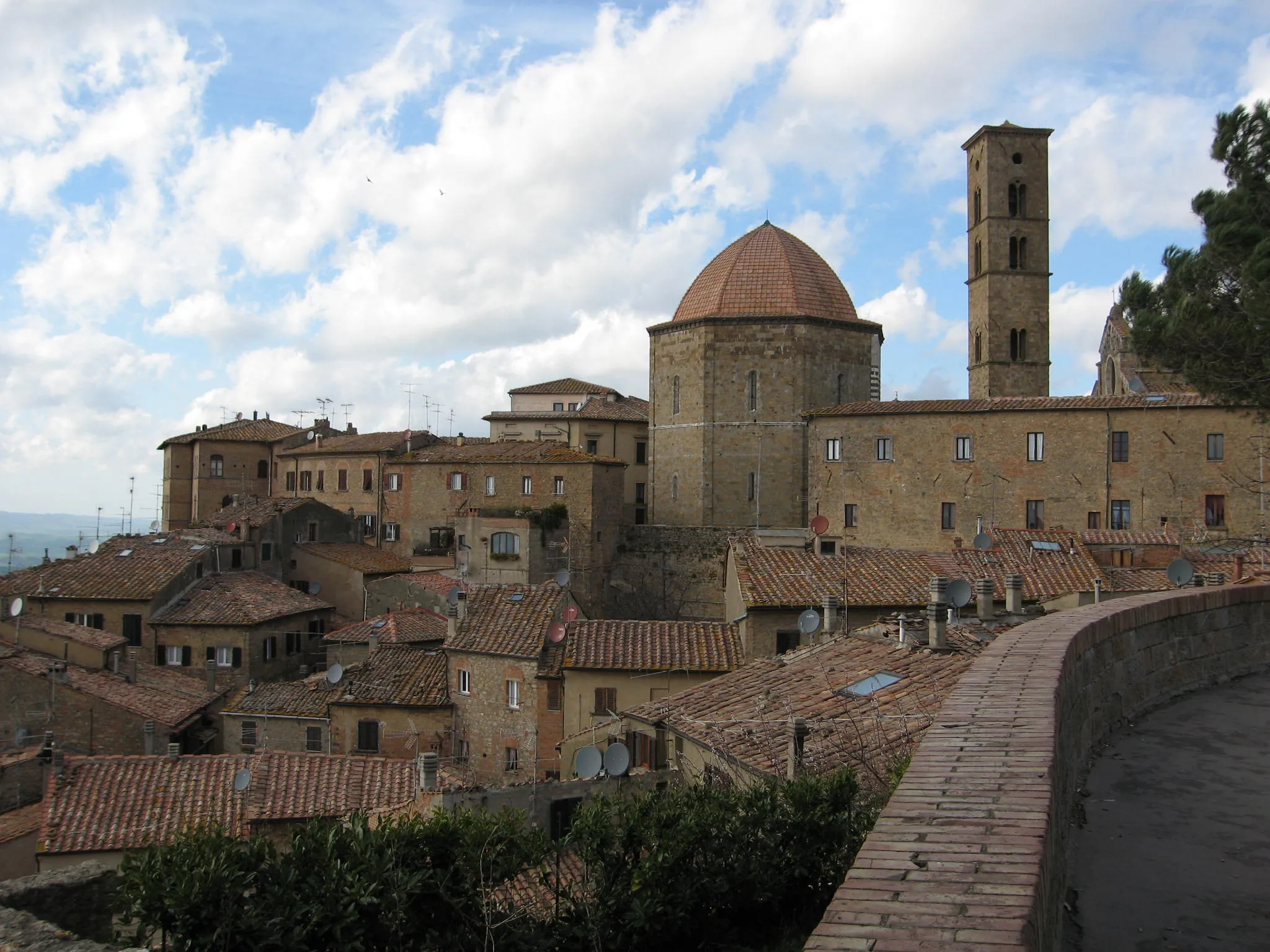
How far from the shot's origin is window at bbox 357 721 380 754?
81.1 feet

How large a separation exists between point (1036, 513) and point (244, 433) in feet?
128

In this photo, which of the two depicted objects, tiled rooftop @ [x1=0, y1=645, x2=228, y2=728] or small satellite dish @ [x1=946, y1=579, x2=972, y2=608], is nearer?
small satellite dish @ [x1=946, y1=579, x2=972, y2=608]

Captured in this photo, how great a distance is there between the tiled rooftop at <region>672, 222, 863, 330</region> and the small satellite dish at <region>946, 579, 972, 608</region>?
2332 cm

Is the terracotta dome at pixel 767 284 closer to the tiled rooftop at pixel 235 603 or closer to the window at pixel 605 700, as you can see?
the tiled rooftop at pixel 235 603

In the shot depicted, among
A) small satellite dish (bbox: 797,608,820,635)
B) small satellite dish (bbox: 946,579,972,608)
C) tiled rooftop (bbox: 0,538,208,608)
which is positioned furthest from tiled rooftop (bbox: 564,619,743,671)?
tiled rooftop (bbox: 0,538,208,608)

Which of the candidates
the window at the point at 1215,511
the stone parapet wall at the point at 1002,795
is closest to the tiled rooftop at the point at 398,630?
the window at the point at 1215,511

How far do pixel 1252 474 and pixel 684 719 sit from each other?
25.2 metres

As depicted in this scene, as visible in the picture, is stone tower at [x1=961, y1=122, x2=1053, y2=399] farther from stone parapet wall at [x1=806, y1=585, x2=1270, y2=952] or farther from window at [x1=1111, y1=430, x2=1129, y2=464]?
stone parapet wall at [x1=806, y1=585, x2=1270, y2=952]

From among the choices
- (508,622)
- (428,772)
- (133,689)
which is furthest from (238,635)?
(428,772)

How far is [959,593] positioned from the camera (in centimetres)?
1822

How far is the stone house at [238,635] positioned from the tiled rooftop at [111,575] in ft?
3.05

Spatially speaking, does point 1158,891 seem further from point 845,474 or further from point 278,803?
point 845,474

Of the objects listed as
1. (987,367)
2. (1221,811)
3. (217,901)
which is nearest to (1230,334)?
(1221,811)

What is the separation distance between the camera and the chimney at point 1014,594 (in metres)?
18.1
